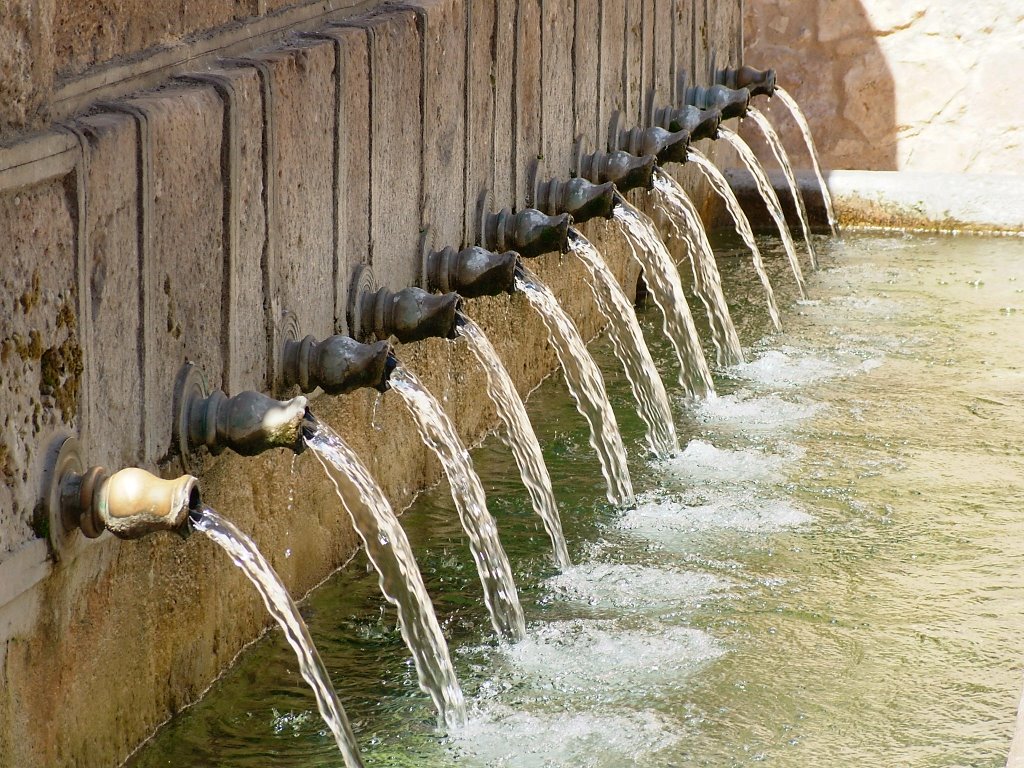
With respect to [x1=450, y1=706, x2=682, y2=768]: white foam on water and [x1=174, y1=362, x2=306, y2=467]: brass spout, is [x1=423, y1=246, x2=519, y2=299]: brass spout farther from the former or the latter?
[x1=450, y1=706, x2=682, y2=768]: white foam on water

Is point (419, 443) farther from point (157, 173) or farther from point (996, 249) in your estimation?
point (996, 249)

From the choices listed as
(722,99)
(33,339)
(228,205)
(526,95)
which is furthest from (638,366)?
(33,339)

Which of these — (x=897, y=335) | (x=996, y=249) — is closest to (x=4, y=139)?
(x=897, y=335)

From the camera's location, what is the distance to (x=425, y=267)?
4969mm

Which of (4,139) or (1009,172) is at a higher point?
(4,139)

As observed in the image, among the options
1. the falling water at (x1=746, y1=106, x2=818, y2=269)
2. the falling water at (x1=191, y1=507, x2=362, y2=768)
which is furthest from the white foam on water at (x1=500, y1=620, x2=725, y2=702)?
the falling water at (x1=746, y1=106, x2=818, y2=269)

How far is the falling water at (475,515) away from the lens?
4.11 metres

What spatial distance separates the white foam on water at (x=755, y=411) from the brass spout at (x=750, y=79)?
284 centimetres

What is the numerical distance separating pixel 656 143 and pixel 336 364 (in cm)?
331

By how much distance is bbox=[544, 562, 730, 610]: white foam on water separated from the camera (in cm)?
432

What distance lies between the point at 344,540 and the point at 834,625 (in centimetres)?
146

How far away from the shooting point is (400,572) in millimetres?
3977

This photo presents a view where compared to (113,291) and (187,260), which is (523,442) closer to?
(187,260)

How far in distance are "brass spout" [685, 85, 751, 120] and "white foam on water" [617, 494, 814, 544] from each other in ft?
11.4
